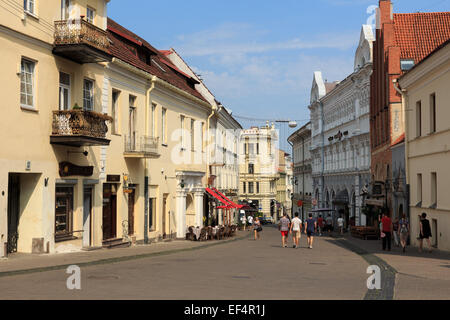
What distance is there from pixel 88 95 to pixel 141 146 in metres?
4.94

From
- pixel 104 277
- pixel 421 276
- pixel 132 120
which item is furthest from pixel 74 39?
pixel 421 276

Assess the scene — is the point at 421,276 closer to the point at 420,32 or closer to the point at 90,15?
the point at 90,15

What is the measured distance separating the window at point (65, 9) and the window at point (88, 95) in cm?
252

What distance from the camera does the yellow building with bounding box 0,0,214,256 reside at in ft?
60.2

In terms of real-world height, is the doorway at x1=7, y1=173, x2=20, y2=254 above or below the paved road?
above

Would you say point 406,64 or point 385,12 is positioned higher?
point 385,12

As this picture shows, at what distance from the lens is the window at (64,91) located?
2091 centimetres

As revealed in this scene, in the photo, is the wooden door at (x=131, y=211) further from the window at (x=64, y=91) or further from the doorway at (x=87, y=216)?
the window at (x=64, y=91)

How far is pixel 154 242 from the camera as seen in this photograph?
29.8 meters

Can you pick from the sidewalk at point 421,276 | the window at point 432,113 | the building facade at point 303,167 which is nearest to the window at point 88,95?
the sidewalk at point 421,276

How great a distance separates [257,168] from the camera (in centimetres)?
10612

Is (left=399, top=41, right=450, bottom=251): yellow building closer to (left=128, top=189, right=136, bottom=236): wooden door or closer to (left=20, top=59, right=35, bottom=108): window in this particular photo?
(left=128, top=189, right=136, bottom=236): wooden door

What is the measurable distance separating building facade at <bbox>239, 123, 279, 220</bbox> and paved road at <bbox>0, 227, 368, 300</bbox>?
86393 mm

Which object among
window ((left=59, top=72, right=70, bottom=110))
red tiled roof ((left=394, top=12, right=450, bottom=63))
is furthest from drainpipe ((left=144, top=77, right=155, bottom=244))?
red tiled roof ((left=394, top=12, right=450, bottom=63))
